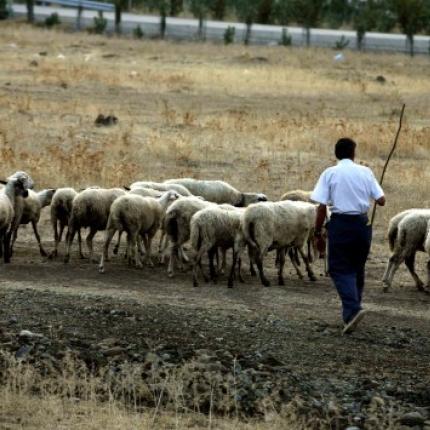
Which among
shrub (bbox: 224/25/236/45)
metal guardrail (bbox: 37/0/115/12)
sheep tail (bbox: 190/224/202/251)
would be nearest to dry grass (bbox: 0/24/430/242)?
sheep tail (bbox: 190/224/202/251)

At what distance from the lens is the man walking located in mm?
11859

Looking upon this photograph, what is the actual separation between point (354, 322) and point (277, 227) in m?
3.15

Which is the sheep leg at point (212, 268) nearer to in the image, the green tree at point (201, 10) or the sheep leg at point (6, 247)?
the sheep leg at point (6, 247)

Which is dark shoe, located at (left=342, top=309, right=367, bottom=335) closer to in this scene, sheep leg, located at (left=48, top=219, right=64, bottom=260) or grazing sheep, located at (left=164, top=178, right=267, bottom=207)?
sheep leg, located at (left=48, top=219, right=64, bottom=260)

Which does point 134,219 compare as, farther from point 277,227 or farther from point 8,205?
point 277,227

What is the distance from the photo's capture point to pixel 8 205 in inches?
607

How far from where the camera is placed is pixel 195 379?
1040 cm

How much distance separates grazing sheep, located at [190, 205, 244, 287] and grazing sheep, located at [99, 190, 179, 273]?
3.22ft

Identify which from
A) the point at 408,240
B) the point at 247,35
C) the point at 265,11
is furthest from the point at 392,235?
the point at 265,11

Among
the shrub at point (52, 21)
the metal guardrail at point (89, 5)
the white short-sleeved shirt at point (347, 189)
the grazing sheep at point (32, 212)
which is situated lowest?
the grazing sheep at point (32, 212)

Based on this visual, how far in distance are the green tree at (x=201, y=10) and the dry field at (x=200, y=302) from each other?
26.2 meters

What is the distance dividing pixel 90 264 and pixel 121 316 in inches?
145

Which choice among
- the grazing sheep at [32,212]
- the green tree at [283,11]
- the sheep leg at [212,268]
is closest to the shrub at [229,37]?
the green tree at [283,11]

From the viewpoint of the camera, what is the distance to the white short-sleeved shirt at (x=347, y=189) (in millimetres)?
11852
